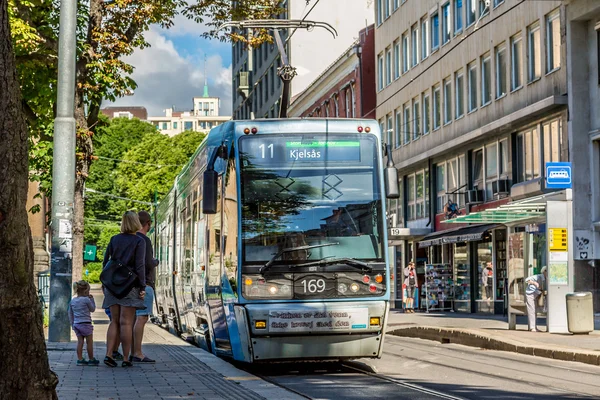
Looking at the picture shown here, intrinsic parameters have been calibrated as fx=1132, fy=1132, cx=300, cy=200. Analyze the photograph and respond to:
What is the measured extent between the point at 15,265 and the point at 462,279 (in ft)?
118

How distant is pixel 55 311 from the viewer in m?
16.0

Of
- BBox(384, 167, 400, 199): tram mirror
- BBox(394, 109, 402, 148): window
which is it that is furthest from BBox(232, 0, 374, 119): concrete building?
BBox(384, 167, 400, 199): tram mirror

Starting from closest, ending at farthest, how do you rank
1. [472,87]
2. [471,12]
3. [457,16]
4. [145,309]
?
[145,309]
[471,12]
[472,87]
[457,16]

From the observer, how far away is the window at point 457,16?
39844 millimetres

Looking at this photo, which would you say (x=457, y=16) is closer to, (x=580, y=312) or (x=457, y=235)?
(x=457, y=235)

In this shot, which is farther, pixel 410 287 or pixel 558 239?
pixel 410 287

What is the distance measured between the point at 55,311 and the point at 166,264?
377 inches

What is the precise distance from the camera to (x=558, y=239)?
22922 millimetres

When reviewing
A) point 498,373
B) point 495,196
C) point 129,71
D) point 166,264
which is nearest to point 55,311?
point 498,373

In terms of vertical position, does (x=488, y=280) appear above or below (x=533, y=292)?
above

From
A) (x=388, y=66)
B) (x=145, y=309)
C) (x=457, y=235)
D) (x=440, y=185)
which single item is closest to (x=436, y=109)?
(x=440, y=185)

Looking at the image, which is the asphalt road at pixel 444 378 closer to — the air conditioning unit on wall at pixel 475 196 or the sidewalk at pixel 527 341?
the sidewalk at pixel 527 341

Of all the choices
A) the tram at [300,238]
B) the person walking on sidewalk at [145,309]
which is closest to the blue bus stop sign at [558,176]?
the tram at [300,238]

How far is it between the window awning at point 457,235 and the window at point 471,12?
6978 mm
